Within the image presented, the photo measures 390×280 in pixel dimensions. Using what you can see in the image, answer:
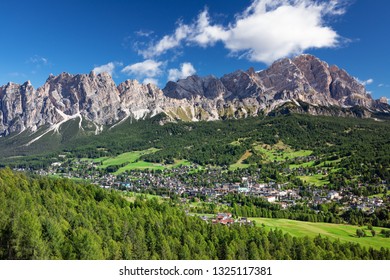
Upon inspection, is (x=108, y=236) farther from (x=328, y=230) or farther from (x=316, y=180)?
(x=316, y=180)

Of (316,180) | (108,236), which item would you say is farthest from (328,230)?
(316,180)

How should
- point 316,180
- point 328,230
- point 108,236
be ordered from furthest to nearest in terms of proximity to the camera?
point 316,180 → point 328,230 → point 108,236

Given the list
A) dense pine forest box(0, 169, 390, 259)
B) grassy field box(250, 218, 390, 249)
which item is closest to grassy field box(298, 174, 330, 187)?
grassy field box(250, 218, 390, 249)

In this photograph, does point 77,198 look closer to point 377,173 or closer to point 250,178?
point 250,178

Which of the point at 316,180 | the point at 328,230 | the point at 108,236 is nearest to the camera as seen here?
the point at 108,236

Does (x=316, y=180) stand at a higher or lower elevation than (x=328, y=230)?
higher

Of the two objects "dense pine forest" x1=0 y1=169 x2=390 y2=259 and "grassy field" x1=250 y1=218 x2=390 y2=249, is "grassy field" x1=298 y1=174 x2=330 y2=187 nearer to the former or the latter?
"grassy field" x1=250 y1=218 x2=390 y2=249
